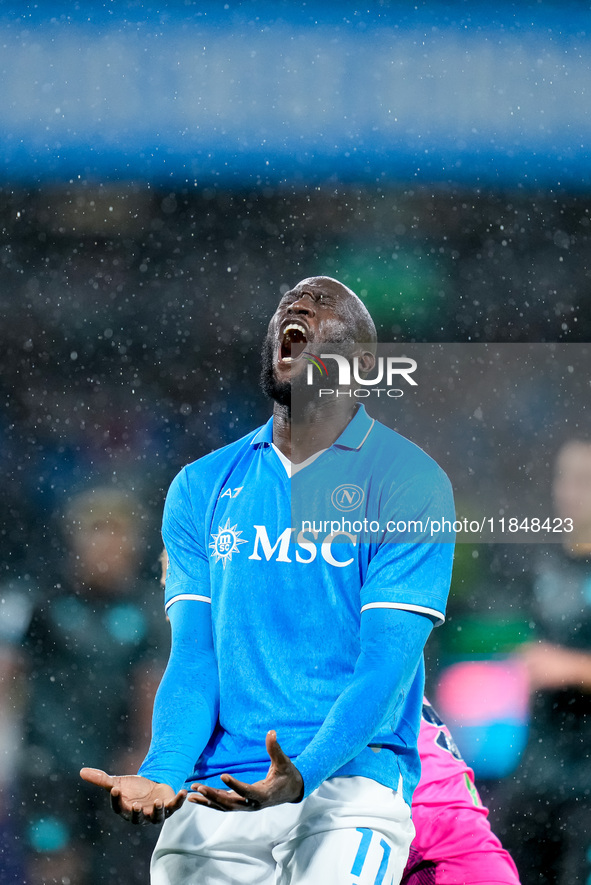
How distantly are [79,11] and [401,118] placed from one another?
0.93 meters

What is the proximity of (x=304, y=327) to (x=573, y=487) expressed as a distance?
3.69ft

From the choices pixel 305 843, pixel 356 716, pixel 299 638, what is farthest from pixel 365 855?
pixel 299 638

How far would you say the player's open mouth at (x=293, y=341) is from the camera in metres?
1.56

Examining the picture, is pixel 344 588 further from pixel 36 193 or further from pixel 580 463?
pixel 36 193

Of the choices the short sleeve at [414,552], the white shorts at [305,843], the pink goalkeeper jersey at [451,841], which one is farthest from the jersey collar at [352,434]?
the pink goalkeeper jersey at [451,841]

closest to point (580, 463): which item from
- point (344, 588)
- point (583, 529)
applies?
point (583, 529)

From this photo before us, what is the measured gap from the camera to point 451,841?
1.71 m

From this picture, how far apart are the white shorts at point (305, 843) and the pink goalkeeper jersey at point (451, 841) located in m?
0.39

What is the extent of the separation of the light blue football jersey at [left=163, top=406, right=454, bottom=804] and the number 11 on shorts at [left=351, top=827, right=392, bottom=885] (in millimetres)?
80

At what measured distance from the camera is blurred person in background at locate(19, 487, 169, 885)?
2.40 meters

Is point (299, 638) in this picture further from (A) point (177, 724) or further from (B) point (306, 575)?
(A) point (177, 724)

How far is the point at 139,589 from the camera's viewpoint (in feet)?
8.16

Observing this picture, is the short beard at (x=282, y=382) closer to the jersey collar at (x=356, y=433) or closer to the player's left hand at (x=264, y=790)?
the jersey collar at (x=356, y=433)

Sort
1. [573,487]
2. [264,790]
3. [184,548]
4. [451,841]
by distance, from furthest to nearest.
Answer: [573,487] < [451,841] < [184,548] < [264,790]
